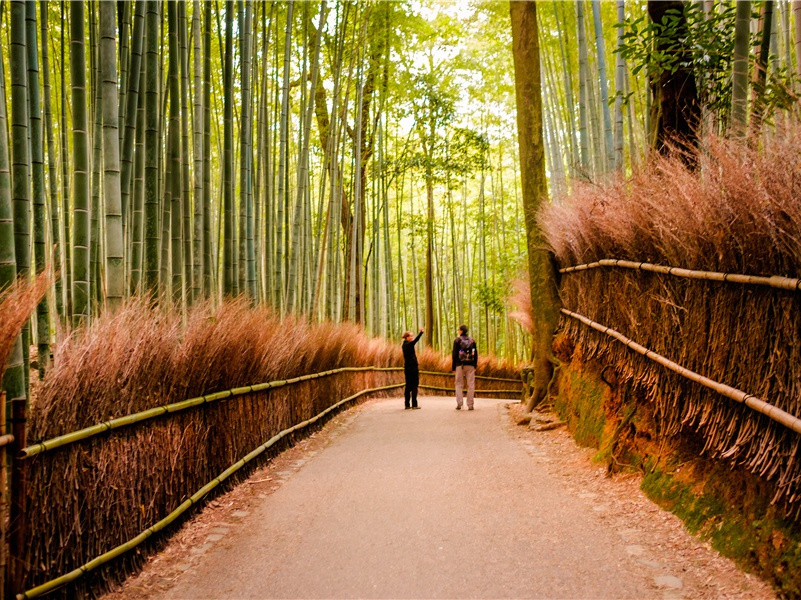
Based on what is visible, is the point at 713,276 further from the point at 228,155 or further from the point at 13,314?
the point at 228,155

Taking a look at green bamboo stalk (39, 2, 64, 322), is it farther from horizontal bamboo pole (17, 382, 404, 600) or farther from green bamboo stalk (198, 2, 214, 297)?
horizontal bamboo pole (17, 382, 404, 600)

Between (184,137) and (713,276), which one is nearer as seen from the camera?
(713,276)

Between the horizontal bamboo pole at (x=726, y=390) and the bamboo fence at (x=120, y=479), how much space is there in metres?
2.64

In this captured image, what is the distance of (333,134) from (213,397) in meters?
7.10

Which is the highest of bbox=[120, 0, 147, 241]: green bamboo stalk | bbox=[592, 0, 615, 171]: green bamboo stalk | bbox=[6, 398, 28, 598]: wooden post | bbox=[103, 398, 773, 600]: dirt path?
bbox=[592, 0, 615, 171]: green bamboo stalk

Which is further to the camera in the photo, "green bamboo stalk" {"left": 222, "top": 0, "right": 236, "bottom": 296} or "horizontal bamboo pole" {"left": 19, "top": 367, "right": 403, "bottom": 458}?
"green bamboo stalk" {"left": 222, "top": 0, "right": 236, "bottom": 296}

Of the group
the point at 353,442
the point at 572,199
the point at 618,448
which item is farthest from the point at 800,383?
the point at 353,442

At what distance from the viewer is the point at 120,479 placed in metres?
3.12

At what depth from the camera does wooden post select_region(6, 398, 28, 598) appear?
2273 millimetres

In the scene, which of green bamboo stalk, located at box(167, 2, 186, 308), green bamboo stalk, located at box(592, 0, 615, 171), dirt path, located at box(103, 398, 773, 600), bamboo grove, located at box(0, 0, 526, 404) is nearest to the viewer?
dirt path, located at box(103, 398, 773, 600)

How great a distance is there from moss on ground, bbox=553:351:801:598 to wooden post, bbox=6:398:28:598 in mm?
2581

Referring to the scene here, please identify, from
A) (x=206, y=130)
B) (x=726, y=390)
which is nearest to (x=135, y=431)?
(x=726, y=390)

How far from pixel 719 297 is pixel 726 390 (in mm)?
507

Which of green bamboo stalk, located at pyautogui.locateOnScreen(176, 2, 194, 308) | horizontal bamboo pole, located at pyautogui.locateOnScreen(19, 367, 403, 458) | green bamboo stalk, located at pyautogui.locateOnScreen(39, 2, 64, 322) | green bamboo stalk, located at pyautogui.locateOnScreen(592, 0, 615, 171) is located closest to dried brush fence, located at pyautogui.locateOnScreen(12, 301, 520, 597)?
horizontal bamboo pole, located at pyautogui.locateOnScreen(19, 367, 403, 458)
